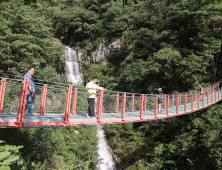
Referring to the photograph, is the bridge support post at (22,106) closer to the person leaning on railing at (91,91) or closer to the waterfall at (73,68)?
the person leaning on railing at (91,91)

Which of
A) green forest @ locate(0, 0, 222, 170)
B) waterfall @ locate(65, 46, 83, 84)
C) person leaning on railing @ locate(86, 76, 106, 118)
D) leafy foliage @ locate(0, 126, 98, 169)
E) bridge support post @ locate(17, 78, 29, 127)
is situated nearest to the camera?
bridge support post @ locate(17, 78, 29, 127)

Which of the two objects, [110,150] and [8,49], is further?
[110,150]

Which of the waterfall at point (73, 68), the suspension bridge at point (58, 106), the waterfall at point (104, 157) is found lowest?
the waterfall at point (104, 157)

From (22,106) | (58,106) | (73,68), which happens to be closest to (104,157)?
(58,106)

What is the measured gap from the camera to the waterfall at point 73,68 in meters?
18.5

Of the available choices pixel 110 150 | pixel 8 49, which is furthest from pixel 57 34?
pixel 110 150

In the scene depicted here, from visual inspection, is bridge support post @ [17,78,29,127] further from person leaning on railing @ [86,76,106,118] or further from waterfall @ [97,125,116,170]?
waterfall @ [97,125,116,170]

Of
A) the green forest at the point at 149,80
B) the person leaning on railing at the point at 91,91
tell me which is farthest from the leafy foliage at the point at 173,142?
the person leaning on railing at the point at 91,91

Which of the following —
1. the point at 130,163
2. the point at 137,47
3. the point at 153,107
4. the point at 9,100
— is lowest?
the point at 130,163

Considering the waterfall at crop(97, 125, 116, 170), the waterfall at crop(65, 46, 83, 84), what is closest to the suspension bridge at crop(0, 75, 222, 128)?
the waterfall at crop(97, 125, 116, 170)

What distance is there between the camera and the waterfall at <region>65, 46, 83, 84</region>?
18453 millimetres

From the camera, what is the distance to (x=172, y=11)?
46.9ft

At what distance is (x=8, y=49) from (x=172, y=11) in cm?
1377

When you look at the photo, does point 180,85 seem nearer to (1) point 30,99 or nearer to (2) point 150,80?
(2) point 150,80
